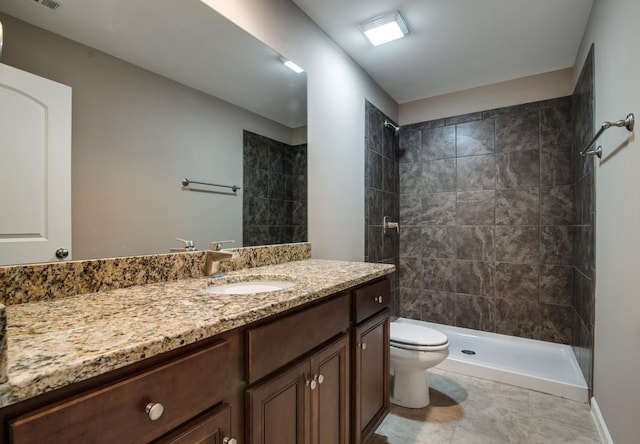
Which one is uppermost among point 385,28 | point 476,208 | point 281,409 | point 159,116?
point 385,28

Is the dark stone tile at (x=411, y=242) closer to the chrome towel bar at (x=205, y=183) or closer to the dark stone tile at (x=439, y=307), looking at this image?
the dark stone tile at (x=439, y=307)

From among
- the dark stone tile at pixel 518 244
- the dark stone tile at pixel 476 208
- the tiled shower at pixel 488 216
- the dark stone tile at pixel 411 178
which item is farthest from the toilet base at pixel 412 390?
the dark stone tile at pixel 411 178

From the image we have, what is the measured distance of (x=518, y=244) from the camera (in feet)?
9.12

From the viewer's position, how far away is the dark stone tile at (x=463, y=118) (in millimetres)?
2950

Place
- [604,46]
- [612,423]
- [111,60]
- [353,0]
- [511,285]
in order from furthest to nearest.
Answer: [511,285], [353,0], [604,46], [612,423], [111,60]

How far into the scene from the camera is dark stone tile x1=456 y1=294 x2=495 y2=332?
2.88m

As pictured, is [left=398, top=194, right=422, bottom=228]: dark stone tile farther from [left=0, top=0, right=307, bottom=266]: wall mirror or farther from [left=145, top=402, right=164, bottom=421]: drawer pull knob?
[left=145, top=402, right=164, bottom=421]: drawer pull knob

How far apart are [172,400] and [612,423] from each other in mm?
Result: 2020

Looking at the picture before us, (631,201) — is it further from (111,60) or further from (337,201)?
(111,60)

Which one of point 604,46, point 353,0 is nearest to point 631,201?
point 604,46

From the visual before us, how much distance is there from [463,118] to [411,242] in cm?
130

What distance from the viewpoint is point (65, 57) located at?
→ 3.11 feet

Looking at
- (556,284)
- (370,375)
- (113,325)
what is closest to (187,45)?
(113,325)

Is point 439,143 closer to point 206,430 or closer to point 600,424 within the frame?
point 600,424
